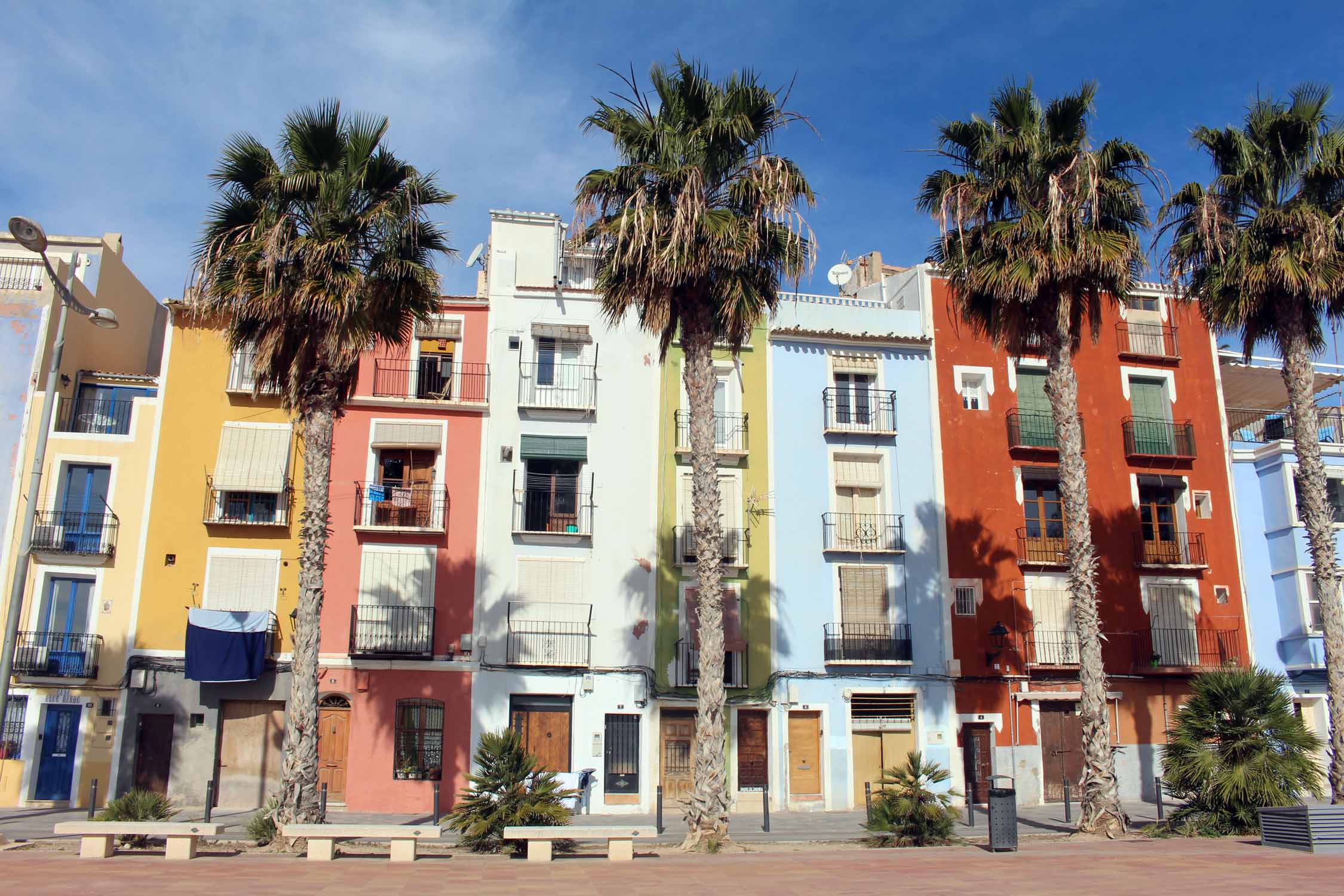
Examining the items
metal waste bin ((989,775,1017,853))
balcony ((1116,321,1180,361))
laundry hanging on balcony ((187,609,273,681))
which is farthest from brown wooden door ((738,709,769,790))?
balcony ((1116,321,1180,361))

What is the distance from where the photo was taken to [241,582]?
25.3 meters

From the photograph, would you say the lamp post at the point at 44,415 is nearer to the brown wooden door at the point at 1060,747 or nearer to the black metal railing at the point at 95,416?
the black metal railing at the point at 95,416

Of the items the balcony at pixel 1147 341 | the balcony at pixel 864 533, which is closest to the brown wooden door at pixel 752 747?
the balcony at pixel 864 533

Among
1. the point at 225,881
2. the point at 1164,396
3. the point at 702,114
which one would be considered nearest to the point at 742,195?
the point at 702,114

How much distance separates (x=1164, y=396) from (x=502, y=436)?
61.3 ft

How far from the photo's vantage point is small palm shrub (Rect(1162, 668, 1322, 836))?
1811cm

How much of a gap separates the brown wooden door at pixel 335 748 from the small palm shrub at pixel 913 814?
1318 cm

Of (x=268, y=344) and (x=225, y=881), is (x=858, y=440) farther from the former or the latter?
(x=225, y=881)

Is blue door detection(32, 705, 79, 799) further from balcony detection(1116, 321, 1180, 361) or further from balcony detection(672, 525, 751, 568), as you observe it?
balcony detection(1116, 321, 1180, 361)

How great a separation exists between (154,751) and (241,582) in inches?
166

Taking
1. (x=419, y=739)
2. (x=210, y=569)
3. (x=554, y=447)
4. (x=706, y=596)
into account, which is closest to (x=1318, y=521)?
(x=706, y=596)

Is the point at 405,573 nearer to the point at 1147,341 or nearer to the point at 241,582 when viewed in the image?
the point at 241,582

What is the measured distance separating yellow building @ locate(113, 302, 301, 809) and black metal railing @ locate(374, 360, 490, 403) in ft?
8.37

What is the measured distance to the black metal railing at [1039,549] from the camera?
27800mm
